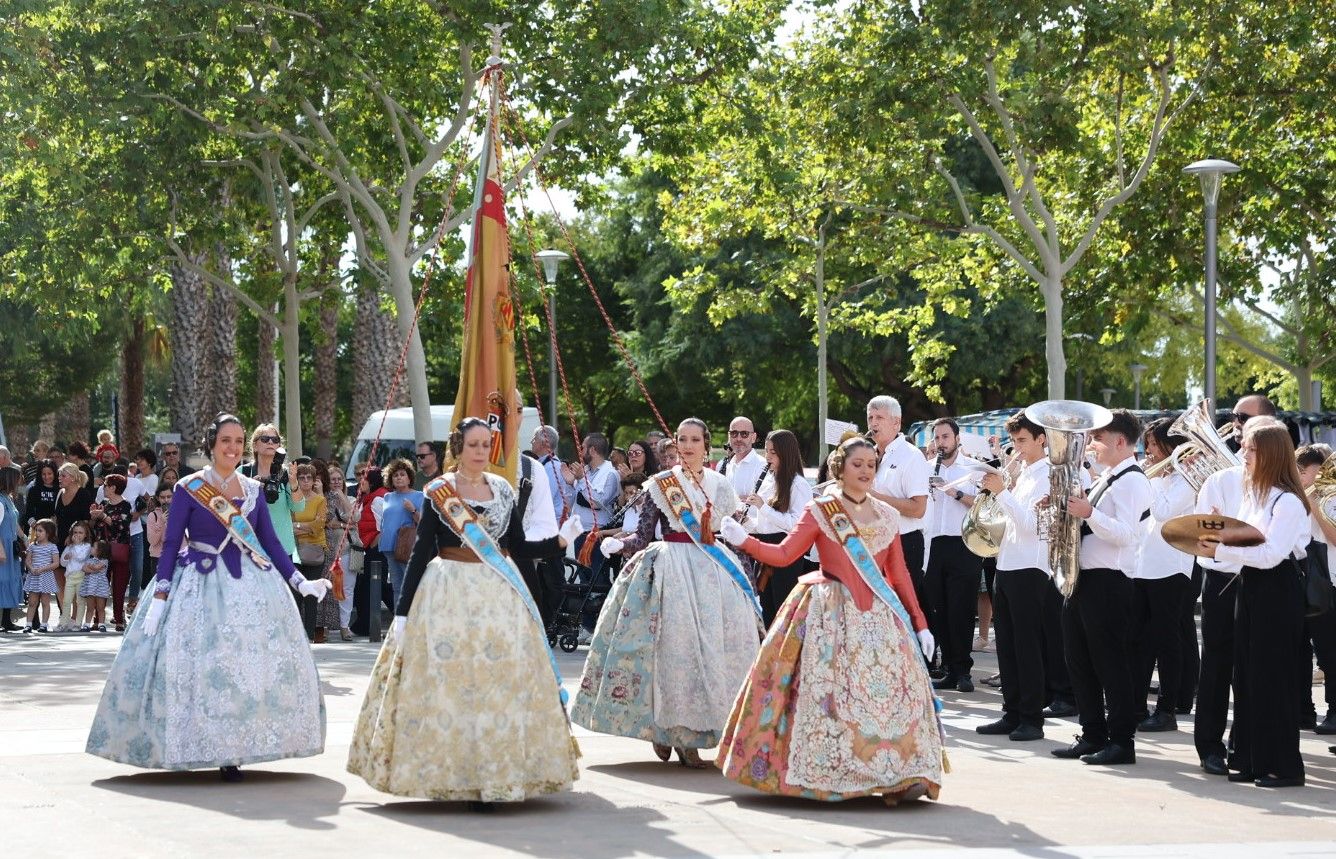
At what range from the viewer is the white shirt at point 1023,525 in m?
10.4

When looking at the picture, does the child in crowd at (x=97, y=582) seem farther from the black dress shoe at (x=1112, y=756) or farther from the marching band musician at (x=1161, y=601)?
the black dress shoe at (x=1112, y=756)

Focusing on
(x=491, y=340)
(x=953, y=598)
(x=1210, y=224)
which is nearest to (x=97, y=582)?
(x=491, y=340)

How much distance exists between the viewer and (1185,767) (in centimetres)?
978

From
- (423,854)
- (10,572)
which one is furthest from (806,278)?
(423,854)

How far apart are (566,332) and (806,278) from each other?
76.2 ft

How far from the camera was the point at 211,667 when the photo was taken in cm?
900

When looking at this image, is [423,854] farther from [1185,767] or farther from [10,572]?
[10,572]

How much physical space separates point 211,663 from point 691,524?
242 cm

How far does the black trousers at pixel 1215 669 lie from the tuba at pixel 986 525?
1.59m

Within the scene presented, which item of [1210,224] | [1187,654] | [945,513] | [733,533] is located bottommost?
[1187,654]

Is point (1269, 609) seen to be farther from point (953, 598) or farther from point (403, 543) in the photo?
point (403, 543)

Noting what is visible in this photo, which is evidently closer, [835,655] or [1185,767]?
[835,655]

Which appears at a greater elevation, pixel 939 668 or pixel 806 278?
pixel 806 278

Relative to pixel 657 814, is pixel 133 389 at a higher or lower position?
higher
